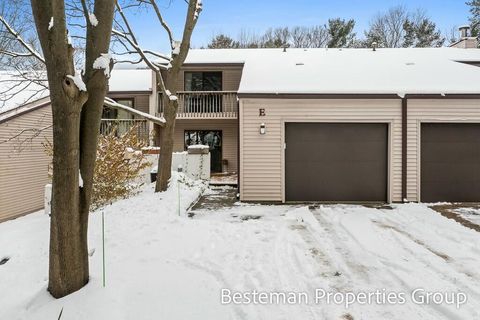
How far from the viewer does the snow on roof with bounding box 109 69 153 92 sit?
54.4ft

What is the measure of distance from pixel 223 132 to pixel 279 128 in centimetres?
737

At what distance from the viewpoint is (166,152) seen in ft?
29.9

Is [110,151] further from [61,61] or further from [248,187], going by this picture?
[61,61]

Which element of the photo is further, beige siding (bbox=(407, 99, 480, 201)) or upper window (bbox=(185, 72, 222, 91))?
upper window (bbox=(185, 72, 222, 91))

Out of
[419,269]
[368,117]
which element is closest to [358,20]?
[368,117]

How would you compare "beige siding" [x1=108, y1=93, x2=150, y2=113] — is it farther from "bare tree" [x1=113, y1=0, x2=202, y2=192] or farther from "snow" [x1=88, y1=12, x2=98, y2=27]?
"snow" [x1=88, y1=12, x2=98, y2=27]

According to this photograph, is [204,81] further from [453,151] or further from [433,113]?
[453,151]

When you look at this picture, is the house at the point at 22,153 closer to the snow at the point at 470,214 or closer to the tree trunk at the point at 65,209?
the tree trunk at the point at 65,209

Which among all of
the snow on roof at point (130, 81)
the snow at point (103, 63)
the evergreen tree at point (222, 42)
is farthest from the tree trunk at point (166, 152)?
the evergreen tree at point (222, 42)

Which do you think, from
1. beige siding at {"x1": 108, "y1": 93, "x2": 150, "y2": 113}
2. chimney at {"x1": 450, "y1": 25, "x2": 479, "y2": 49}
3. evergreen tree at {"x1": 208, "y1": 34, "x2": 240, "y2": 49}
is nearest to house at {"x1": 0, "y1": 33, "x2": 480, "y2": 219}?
beige siding at {"x1": 108, "y1": 93, "x2": 150, "y2": 113}

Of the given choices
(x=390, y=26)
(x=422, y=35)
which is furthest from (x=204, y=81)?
(x=390, y=26)

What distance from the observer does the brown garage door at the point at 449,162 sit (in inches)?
348

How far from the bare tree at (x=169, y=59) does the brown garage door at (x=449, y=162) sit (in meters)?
6.35

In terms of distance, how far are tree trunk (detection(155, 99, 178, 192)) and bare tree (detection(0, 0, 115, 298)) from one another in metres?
5.55
